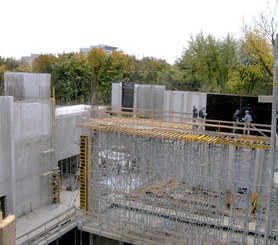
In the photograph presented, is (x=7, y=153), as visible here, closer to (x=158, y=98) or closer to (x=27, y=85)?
(x=27, y=85)

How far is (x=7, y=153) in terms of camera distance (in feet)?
50.6

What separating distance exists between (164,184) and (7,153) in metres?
7.29

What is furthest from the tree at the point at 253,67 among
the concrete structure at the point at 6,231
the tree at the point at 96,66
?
the concrete structure at the point at 6,231

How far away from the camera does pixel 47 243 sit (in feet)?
46.4

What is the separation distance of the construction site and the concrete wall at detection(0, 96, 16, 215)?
0.15 ft

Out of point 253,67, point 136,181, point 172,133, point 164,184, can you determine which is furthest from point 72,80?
point 172,133

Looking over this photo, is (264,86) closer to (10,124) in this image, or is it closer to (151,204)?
(151,204)

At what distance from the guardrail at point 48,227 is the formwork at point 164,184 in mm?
838

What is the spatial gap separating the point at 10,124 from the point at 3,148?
112 cm

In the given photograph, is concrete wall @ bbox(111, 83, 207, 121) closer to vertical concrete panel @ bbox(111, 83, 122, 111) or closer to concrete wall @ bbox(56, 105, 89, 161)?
vertical concrete panel @ bbox(111, 83, 122, 111)

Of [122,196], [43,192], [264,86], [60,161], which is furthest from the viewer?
[264,86]

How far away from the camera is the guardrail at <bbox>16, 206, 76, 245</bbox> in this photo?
13.7 meters

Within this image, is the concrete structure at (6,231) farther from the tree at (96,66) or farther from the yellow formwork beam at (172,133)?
the tree at (96,66)

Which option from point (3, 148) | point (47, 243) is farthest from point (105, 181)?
point (3, 148)
